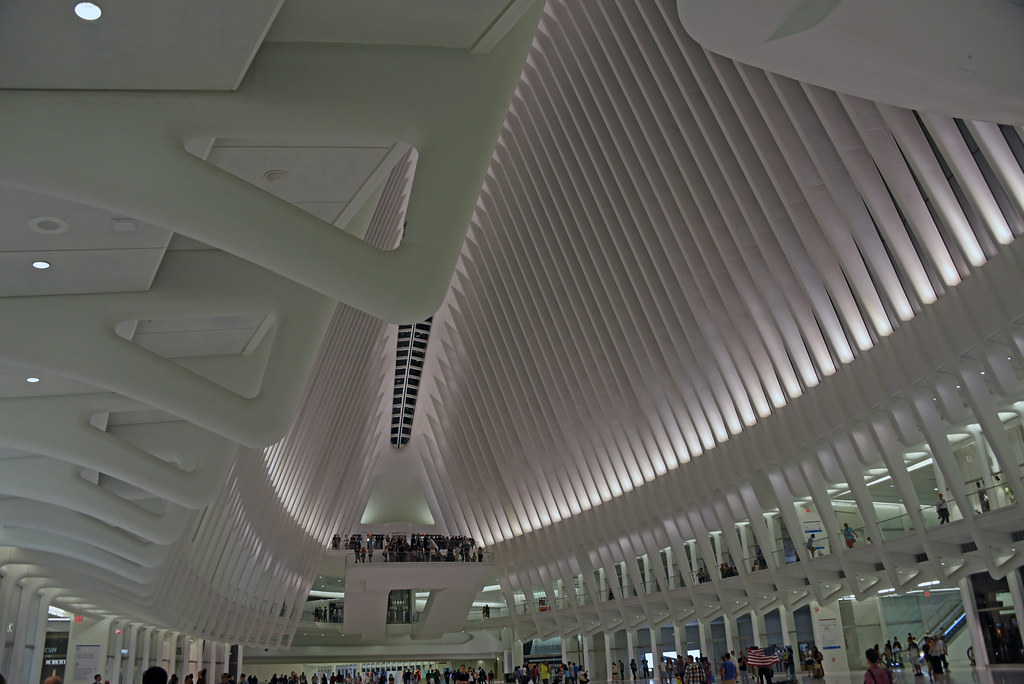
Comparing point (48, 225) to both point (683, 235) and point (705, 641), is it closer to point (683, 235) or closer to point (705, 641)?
point (683, 235)

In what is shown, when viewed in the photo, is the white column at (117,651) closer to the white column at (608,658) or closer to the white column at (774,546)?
the white column at (608,658)

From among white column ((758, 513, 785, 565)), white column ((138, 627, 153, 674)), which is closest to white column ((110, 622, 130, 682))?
white column ((138, 627, 153, 674))

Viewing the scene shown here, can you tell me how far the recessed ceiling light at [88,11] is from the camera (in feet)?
16.8

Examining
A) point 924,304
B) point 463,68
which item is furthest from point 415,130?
point 924,304

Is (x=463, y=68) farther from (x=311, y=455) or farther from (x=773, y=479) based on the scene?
(x=311, y=455)

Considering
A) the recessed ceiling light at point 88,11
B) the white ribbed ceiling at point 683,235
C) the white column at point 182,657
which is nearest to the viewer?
the recessed ceiling light at point 88,11

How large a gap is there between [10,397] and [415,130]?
8873 mm

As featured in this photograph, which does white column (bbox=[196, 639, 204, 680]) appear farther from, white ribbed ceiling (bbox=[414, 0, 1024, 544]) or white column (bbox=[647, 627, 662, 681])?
white column (bbox=[647, 627, 662, 681])

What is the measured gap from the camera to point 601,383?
29.8m

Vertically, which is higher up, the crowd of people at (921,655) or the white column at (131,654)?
the white column at (131,654)

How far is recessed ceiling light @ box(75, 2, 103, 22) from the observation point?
5.11 meters

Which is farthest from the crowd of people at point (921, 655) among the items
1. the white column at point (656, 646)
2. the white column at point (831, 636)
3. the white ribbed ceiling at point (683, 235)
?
the white column at point (656, 646)

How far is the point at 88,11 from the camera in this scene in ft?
17.0

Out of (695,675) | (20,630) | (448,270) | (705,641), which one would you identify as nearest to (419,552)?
(705,641)
